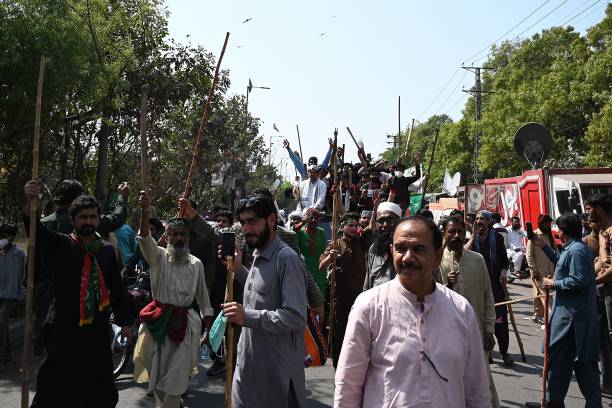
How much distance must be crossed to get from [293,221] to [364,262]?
8.67ft

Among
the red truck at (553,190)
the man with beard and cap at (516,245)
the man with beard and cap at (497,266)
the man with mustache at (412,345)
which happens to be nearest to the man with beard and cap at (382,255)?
the man with mustache at (412,345)

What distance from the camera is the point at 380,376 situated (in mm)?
2793

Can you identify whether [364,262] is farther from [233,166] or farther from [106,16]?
[233,166]

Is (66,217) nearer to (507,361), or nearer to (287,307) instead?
(287,307)

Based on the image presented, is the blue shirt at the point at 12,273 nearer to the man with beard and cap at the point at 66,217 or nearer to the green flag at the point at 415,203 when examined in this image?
the man with beard and cap at the point at 66,217

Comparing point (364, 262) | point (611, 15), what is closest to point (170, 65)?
point (364, 262)

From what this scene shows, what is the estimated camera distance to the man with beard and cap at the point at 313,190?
12.7 m

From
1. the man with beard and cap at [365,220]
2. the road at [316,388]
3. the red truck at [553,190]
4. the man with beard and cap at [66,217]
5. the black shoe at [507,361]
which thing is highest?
the red truck at [553,190]

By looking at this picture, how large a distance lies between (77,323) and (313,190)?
8.64 metres

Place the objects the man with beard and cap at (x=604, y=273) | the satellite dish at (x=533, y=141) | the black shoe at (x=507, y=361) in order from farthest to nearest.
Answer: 1. the satellite dish at (x=533, y=141)
2. the black shoe at (x=507, y=361)
3. the man with beard and cap at (x=604, y=273)

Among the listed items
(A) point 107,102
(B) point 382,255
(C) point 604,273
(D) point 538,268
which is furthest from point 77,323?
(A) point 107,102

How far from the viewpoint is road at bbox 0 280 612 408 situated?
6.55 metres

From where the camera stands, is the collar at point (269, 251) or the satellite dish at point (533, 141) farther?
the satellite dish at point (533, 141)

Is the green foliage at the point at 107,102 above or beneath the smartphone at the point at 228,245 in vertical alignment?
above
